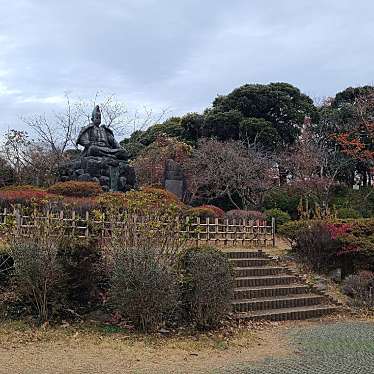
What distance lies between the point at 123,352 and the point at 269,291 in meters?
4.15

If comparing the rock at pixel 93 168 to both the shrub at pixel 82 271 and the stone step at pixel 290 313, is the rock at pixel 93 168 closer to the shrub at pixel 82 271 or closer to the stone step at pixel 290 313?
the shrub at pixel 82 271

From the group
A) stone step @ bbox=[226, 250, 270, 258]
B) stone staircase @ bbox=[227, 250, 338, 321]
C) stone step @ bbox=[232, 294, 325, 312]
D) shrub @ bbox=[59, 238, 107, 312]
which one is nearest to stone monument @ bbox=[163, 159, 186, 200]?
stone step @ bbox=[226, 250, 270, 258]

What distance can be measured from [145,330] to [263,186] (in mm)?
17884

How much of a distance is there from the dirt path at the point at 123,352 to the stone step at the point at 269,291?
1.65 m

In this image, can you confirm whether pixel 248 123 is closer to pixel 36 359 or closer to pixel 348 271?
pixel 348 271

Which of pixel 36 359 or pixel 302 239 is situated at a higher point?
pixel 302 239

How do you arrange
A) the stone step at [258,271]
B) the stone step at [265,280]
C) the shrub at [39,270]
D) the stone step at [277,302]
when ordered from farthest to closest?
the stone step at [258,271] → the stone step at [265,280] → the stone step at [277,302] → the shrub at [39,270]

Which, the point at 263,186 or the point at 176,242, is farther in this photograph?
the point at 263,186

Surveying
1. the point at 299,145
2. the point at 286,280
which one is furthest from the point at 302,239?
the point at 299,145

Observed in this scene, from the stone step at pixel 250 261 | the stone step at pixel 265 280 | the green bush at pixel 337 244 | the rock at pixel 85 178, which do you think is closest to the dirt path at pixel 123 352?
the stone step at pixel 265 280

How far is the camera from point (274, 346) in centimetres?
647

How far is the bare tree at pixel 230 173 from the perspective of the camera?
2423 cm

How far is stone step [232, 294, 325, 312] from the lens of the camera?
326 inches

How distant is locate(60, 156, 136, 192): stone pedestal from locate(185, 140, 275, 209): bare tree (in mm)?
6329
